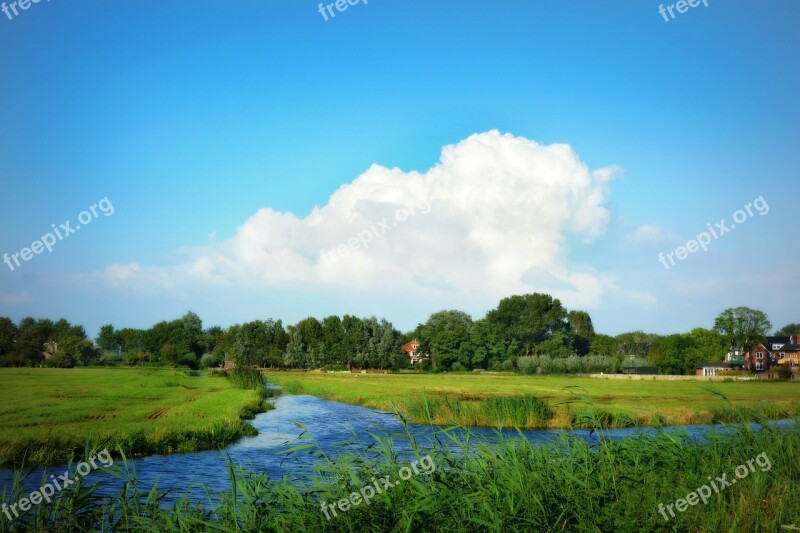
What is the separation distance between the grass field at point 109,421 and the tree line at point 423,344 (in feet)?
204

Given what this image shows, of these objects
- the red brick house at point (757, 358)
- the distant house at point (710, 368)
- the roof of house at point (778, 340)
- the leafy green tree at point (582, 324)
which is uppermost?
the leafy green tree at point (582, 324)

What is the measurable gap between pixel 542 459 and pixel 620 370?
117 m

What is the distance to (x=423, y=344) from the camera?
148 meters

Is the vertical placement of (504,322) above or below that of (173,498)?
above

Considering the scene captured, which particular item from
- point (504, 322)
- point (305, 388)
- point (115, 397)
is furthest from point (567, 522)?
point (504, 322)

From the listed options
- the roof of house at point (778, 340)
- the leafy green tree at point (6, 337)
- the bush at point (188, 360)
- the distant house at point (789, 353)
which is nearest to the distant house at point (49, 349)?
the leafy green tree at point (6, 337)

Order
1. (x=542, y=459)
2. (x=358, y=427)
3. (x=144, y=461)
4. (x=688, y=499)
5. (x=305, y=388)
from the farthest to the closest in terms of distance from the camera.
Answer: (x=305, y=388) < (x=358, y=427) < (x=144, y=461) < (x=542, y=459) < (x=688, y=499)

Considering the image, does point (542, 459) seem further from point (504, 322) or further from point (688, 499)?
point (504, 322)

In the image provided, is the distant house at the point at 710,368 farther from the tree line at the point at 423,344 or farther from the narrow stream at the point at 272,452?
the narrow stream at the point at 272,452

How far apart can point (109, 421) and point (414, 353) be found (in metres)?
145

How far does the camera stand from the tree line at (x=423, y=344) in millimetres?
113062

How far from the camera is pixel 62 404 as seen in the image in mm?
35125

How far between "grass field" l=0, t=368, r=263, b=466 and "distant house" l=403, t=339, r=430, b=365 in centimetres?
9648

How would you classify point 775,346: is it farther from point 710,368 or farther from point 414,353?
point 414,353
